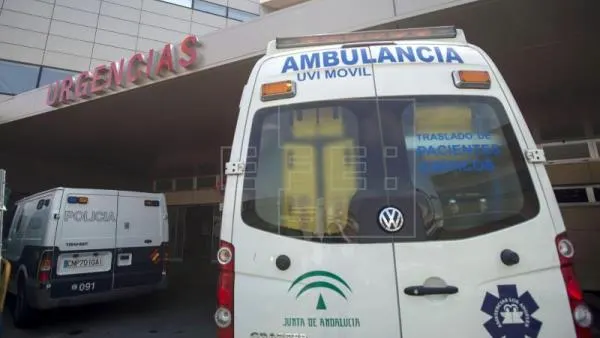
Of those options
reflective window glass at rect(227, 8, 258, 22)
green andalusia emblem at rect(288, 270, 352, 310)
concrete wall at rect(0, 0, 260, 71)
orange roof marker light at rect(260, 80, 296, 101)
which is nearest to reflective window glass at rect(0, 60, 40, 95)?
concrete wall at rect(0, 0, 260, 71)

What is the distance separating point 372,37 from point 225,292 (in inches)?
80.0

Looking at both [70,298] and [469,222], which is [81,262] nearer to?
[70,298]

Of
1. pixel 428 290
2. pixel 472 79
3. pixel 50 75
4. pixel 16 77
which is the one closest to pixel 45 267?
pixel 428 290

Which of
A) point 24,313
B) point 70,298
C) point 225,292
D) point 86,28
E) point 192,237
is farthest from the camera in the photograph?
point 86,28

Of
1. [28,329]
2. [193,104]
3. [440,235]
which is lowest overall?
[28,329]

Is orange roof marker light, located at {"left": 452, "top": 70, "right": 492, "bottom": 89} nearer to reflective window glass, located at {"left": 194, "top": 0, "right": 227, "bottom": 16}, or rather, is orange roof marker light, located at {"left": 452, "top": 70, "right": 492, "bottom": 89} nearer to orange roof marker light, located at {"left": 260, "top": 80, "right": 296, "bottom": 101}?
orange roof marker light, located at {"left": 260, "top": 80, "right": 296, "bottom": 101}

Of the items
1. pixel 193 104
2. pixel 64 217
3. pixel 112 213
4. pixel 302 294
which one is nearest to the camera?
pixel 302 294

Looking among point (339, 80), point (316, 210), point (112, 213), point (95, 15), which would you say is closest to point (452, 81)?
point (339, 80)

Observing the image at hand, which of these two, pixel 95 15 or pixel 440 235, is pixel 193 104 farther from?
pixel 95 15

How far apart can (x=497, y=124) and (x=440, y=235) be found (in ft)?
2.53

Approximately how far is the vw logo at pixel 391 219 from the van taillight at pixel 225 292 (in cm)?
87

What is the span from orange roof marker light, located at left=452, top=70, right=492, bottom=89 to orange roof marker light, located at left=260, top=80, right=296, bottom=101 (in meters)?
1.00

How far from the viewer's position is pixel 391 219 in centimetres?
212

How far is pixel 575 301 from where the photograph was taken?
196cm
